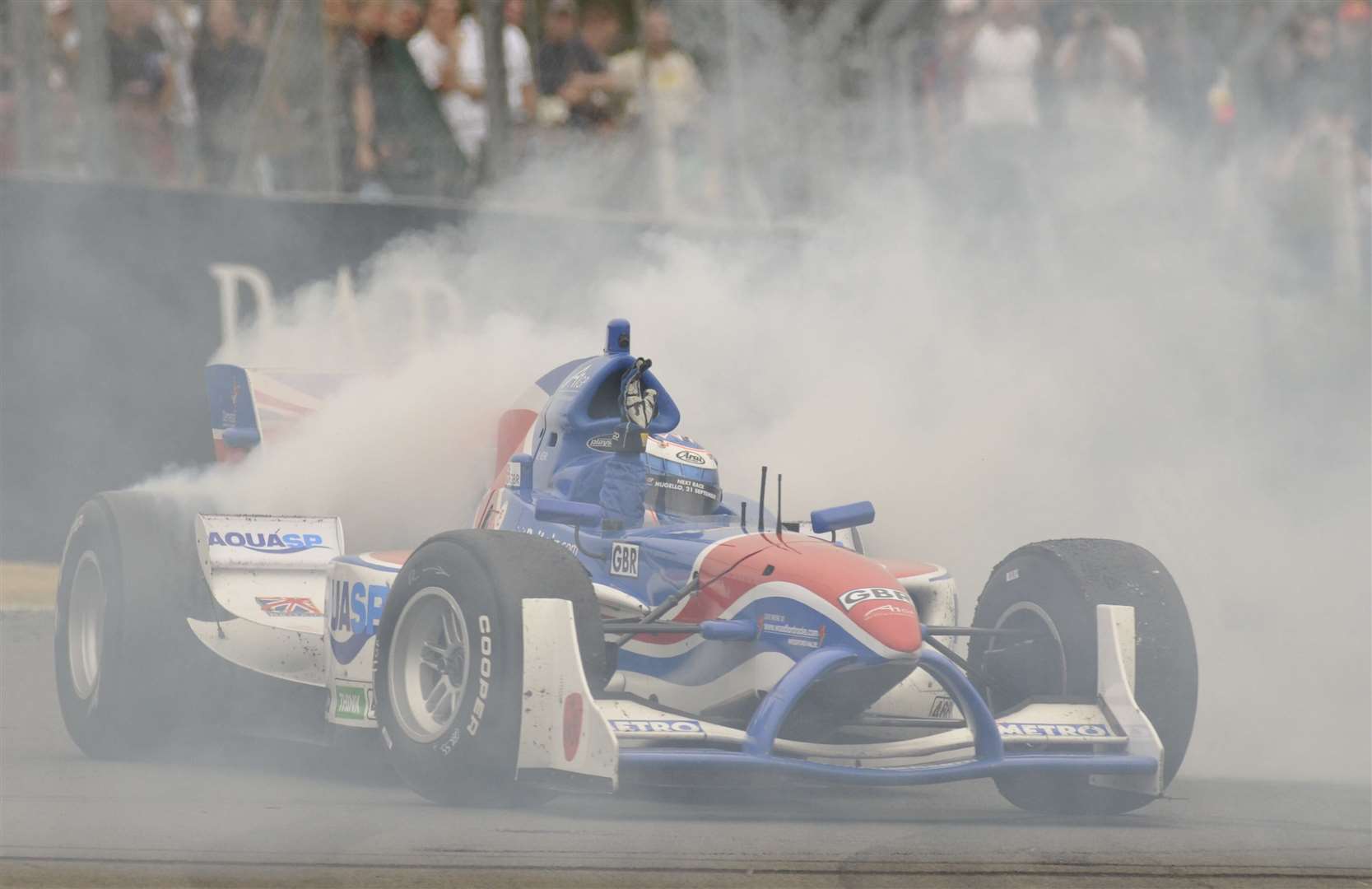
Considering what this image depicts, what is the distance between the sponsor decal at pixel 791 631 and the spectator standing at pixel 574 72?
7.30 metres

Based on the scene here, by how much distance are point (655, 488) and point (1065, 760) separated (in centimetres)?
190

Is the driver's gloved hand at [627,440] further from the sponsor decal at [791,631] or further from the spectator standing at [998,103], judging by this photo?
the spectator standing at [998,103]

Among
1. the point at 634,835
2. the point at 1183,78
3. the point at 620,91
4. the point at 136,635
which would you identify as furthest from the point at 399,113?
the point at 634,835

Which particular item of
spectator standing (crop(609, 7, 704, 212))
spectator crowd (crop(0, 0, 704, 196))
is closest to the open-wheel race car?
spectator crowd (crop(0, 0, 704, 196))

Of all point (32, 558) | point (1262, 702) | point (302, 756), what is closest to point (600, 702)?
point (302, 756)

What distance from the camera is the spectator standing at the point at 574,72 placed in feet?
44.9

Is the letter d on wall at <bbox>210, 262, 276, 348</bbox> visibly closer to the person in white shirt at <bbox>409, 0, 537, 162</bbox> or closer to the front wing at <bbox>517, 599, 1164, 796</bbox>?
the person in white shirt at <bbox>409, 0, 537, 162</bbox>

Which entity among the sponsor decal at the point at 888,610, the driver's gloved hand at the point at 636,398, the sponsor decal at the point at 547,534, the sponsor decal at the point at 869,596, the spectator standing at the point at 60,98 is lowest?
the sponsor decal at the point at 888,610

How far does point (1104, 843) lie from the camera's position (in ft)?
21.0

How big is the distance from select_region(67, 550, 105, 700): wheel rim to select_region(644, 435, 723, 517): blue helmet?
2.49 m

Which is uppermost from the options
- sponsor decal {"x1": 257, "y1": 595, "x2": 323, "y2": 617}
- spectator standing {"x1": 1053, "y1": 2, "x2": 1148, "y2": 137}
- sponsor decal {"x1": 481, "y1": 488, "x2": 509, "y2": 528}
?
spectator standing {"x1": 1053, "y1": 2, "x2": 1148, "y2": 137}

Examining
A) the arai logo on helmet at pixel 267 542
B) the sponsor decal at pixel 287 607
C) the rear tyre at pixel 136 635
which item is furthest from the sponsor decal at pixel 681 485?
the rear tyre at pixel 136 635

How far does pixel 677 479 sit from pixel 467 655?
146 centimetres

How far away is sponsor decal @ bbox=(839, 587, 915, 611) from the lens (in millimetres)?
6715
